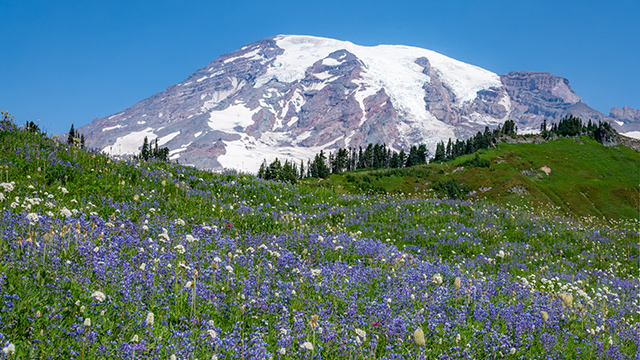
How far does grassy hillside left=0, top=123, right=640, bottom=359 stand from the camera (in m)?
4.51

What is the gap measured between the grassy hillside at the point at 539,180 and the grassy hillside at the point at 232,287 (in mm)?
61840

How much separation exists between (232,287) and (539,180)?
11221 cm

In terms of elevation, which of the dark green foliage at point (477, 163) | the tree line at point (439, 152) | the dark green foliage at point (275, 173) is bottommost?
the dark green foliage at point (275, 173)

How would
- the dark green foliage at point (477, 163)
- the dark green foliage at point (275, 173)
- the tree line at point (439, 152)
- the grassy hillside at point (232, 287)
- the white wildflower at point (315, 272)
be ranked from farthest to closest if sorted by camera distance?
the tree line at point (439, 152) < the dark green foliage at point (477, 163) < the dark green foliage at point (275, 173) < the white wildflower at point (315, 272) < the grassy hillside at point (232, 287)

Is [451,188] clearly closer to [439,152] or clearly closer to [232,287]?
[439,152]

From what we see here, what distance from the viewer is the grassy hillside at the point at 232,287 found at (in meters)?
4.51

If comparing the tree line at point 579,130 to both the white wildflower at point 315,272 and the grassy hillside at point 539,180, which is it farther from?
the white wildflower at point 315,272

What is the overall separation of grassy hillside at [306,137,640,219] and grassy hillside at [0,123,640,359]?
61.8 metres

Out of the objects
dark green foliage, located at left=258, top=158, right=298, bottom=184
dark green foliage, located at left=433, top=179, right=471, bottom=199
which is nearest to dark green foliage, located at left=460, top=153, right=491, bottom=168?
dark green foliage, located at left=433, top=179, right=471, bottom=199

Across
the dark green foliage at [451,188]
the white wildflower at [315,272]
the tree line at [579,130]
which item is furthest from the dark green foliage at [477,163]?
the white wildflower at [315,272]

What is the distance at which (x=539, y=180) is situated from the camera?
9988 centimetres

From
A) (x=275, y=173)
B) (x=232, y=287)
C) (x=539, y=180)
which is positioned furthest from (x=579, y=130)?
(x=232, y=287)

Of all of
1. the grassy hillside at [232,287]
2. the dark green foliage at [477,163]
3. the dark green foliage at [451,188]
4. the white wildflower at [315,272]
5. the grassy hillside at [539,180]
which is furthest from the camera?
the dark green foliage at [477,163]

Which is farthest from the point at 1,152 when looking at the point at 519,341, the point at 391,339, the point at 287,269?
the point at 519,341
